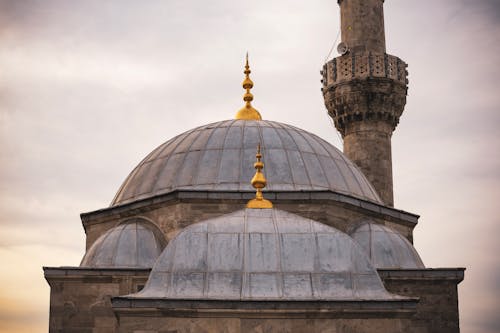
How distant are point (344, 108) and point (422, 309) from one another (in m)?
11.3

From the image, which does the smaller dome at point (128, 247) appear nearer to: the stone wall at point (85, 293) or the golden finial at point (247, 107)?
the stone wall at point (85, 293)

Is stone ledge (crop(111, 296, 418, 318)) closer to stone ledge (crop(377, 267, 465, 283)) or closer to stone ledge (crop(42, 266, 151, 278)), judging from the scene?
stone ledge (crop(42, 266, 151, 278))

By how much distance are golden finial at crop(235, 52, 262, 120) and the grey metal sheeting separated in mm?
8341

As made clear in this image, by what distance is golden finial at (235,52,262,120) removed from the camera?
23.8 meters

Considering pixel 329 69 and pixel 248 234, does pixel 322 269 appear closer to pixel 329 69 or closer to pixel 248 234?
pixel 248 234

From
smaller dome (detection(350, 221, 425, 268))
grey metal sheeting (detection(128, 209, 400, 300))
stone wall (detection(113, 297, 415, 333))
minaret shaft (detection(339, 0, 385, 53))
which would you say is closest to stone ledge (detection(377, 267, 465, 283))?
smaller dome (detection(350, 221, 425, 268))

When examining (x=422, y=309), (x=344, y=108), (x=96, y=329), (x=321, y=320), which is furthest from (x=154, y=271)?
(x=344, y=108)

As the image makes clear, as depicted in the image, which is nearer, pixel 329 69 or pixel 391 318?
pixel 391 318

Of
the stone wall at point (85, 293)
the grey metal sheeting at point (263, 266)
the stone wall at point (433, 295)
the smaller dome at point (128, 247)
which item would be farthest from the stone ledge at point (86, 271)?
the stone wall at point (433, 295)

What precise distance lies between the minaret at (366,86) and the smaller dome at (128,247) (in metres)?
10.3

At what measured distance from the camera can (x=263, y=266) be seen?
14914 millimetres

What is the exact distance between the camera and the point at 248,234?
15344 millimetres

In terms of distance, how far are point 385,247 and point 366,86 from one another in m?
10.8

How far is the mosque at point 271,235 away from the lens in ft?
47.6
